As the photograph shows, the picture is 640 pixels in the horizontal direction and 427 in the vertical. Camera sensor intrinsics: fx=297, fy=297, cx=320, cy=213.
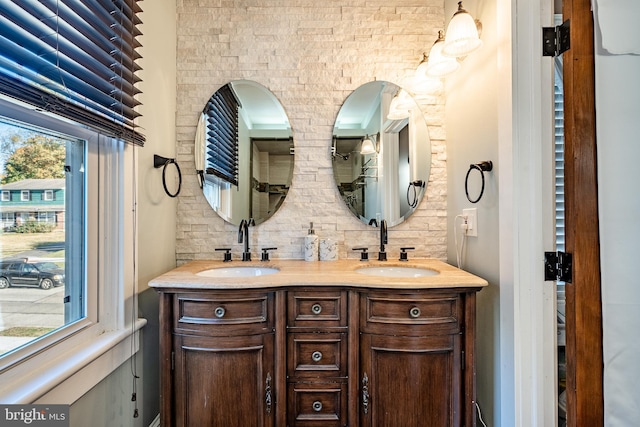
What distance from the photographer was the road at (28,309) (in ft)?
2.93

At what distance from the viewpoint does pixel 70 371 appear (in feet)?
3.24

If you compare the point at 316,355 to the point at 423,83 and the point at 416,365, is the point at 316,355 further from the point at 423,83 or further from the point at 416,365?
the point at 423,83

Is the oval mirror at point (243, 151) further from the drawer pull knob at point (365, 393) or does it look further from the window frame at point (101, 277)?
the drawer pull knob at point (365, 393)

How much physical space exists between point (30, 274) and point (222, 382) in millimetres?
793

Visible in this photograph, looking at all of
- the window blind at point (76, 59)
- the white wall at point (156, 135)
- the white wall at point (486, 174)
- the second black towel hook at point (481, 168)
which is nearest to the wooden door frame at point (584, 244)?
the white wall at point (486, 174)

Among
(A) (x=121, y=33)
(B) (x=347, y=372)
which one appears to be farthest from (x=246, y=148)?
(B) (x=347, y=372)

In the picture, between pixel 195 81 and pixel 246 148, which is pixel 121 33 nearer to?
pixel 195 81

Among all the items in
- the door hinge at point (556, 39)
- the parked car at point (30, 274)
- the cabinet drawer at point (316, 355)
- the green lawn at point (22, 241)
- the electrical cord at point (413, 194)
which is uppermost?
the door hinge at point (556, 39)

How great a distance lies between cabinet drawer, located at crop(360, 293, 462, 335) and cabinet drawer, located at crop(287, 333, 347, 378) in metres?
0.15

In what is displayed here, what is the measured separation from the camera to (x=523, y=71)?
1.13m

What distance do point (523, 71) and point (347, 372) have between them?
139 centimetres

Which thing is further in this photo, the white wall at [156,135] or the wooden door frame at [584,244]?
the white wall at [156,135]

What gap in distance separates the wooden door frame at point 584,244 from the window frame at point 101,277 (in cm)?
162

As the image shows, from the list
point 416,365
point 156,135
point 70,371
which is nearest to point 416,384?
point 416,365
